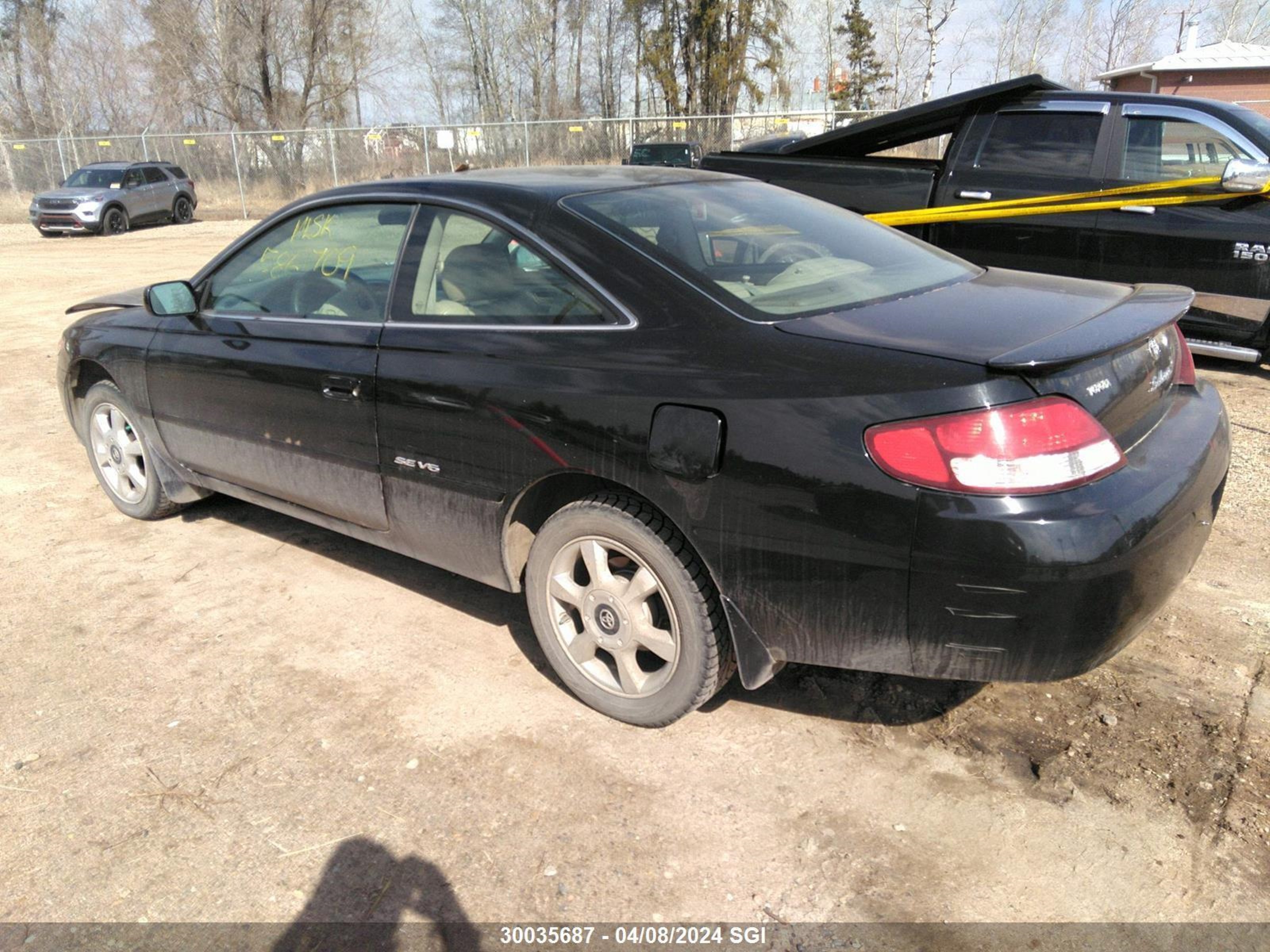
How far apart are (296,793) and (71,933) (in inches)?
24.6

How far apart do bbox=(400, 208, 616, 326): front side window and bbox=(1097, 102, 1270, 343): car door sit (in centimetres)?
497

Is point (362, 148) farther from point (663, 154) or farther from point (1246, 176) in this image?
point (1246, 176)

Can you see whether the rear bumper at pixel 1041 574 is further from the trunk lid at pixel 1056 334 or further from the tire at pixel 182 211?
the tire at pixel 182 211

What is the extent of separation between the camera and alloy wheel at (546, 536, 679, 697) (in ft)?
9.35

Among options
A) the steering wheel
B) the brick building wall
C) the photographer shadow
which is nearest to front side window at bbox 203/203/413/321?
the steering wheel

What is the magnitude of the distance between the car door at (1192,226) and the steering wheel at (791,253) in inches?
164

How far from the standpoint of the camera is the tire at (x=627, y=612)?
8.96 feet

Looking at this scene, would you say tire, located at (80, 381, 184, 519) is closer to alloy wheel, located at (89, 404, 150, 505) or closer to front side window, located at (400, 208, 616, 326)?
alloy wheel, located at (89, 404, 150, 505)

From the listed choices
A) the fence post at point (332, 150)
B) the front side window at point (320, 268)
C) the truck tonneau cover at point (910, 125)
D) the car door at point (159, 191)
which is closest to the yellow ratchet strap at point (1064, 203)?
the truck tonneau cover at point (910, 125)

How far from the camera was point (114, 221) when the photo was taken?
947 inches

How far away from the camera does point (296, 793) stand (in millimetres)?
2781

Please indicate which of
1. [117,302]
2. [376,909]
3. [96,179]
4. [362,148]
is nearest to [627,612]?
[376,909]

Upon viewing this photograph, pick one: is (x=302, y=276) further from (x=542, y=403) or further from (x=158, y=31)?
(x=158, y=31)

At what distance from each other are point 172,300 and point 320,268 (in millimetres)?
773
